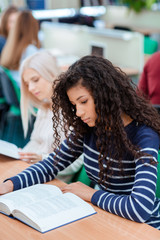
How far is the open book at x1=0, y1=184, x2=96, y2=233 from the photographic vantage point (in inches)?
50.8

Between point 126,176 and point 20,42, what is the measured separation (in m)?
2.82

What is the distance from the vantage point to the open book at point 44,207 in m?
1.29

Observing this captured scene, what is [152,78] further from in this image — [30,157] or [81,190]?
[81,190]

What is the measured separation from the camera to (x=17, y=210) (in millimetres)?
1329

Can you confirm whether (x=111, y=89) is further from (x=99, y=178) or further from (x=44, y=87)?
(x=44, y=87)

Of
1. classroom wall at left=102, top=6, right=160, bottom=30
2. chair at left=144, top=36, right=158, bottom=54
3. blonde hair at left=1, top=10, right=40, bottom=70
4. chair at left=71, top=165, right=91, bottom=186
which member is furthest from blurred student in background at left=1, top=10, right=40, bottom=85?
classroom wall at left=102, top=6, right=160, bottom=30

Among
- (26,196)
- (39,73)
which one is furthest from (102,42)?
(26,196)

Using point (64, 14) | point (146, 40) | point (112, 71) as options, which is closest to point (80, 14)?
point (64, 14)

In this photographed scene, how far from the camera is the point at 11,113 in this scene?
388 cm

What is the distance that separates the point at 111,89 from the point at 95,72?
0.09 metres

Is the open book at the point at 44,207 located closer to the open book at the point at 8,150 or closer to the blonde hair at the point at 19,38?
the open book at the point at 8,150

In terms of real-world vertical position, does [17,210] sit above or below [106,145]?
below

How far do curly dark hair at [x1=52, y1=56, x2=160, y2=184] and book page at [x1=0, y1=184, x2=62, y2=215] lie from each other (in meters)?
0.22

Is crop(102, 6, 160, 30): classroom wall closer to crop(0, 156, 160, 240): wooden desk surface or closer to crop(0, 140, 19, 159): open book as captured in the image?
crop(0, 140, 19, 159): open book
